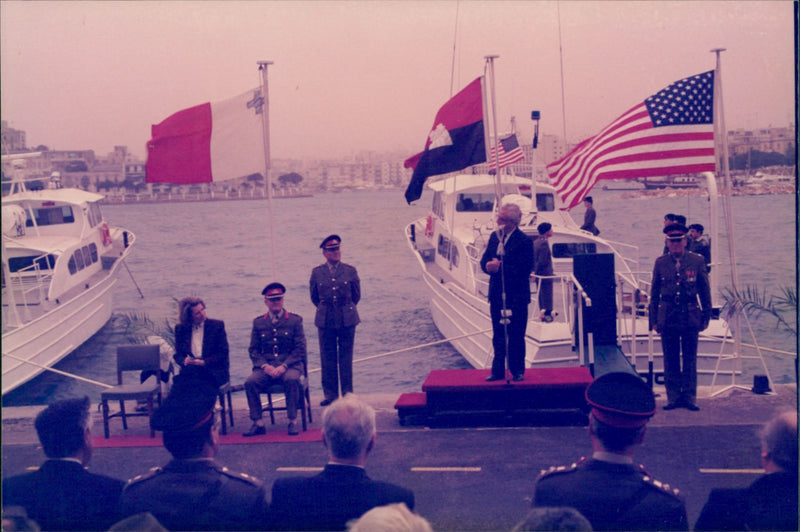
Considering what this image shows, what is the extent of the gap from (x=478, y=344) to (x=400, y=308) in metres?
21.7

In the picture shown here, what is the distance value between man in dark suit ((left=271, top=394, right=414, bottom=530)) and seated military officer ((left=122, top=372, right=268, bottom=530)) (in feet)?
0.84

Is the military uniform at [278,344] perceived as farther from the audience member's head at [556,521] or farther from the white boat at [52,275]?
the white boat at [52,275]

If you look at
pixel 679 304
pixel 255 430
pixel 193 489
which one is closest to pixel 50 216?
pixel 255 430

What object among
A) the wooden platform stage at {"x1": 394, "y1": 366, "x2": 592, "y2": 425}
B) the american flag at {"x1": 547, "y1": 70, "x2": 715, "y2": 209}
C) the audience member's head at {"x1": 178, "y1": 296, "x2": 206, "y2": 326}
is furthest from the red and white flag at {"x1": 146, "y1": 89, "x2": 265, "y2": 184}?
the american flag at {"x1": 547, "y1": 70, "x2": 715, "y2": 209}

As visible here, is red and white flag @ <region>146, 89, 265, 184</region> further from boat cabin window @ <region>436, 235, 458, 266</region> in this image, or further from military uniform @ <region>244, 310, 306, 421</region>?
boat cabin window @ <region>436, 235, 458, 266</region>

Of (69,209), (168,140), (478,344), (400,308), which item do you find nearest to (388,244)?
(400,308)

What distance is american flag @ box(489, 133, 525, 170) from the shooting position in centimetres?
1761

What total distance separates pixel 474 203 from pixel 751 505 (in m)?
17.9

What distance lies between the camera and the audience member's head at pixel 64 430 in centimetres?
379

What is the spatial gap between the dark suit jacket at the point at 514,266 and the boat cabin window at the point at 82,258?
1941cm

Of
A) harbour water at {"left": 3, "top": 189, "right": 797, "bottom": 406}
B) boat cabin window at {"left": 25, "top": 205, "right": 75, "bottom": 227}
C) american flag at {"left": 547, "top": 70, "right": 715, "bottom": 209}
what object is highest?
american flag at {"left": 547, "top": 70, "right": 715, "bottom": 209}

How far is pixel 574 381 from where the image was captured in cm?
707

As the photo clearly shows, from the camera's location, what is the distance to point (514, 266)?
25.0 feet

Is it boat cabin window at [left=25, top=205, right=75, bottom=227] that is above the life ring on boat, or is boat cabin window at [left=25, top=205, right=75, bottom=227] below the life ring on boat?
above
